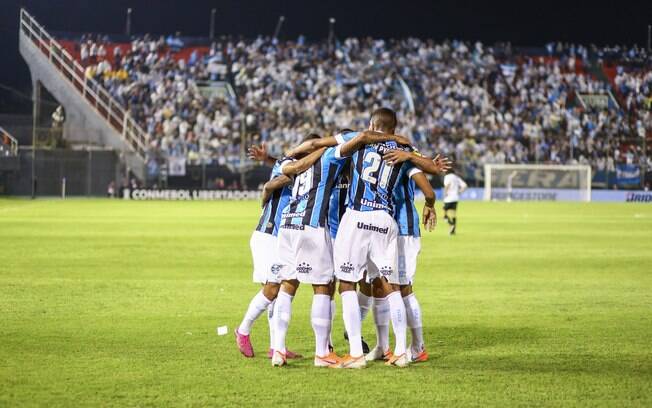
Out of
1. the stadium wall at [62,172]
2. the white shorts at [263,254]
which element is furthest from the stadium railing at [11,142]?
the white shorts at [263,254]

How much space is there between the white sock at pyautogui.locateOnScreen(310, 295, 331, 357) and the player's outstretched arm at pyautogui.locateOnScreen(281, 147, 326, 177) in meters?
1.18

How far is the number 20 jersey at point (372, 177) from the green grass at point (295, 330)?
1515mm

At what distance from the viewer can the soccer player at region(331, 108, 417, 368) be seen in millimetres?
8555

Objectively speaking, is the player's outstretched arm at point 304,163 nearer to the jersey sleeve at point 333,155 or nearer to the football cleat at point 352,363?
the jersey sleeve at point 333,155

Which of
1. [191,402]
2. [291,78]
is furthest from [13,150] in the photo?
[191,402]

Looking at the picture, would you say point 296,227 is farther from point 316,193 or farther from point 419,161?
point 419,161

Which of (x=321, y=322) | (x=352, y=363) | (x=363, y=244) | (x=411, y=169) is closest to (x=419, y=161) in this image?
(x=411, y=169)

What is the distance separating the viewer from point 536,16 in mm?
76375

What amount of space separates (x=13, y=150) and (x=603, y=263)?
1603 inches

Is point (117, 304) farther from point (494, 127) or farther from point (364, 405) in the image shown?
point (494, 127)

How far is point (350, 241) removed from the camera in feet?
28.2

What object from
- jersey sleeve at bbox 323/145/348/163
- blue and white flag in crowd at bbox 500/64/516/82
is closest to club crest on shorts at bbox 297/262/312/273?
jersey sleeve at bbox 323/145/348/163

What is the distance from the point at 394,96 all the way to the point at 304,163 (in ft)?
180

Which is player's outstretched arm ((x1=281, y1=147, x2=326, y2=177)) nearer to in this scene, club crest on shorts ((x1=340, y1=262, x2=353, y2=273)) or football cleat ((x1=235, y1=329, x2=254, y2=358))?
club crest on shorts ((x1=340, y1=262, x2=353, y2=273))
